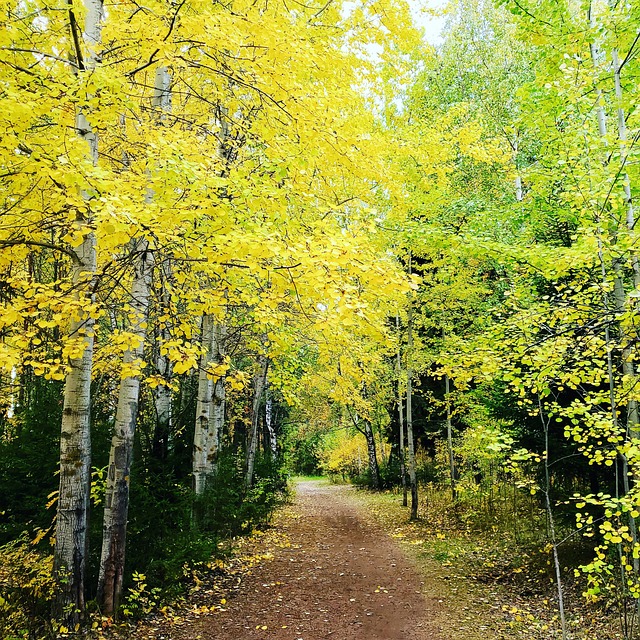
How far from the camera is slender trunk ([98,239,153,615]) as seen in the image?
521cm

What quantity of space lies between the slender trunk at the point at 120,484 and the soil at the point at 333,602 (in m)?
0.61

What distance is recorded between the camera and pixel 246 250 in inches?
140

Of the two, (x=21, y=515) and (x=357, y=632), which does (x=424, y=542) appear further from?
(x=21, y=515)

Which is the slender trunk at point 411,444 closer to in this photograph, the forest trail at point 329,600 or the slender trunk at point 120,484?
the forest trail at point 329,600

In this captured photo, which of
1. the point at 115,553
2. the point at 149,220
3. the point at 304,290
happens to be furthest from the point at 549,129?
the point at 115,553

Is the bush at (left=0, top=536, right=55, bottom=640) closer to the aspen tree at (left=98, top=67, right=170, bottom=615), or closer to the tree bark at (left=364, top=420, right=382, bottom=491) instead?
the aspen tree at (left=98, top=67, right=170, bottom=615)

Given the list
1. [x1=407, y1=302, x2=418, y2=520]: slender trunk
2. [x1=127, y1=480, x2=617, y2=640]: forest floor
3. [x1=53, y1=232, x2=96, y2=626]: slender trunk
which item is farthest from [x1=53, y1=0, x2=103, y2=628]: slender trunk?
[x1=407, y1=302, x2=418, y2=520]: slender trunk

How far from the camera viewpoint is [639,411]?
17.0ft

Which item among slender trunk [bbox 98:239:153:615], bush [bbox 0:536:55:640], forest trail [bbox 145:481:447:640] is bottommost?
forest trail [bbox 145:481:447:640]

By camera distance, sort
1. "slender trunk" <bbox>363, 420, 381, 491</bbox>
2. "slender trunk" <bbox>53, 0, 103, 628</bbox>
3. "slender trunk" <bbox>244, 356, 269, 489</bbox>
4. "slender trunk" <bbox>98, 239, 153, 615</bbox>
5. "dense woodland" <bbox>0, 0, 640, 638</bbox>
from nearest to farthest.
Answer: "dense woodland" <bbox>0, 0, 640, 638</bbox> → "slender trunk" <bbox>53, 0, 103, 628</bbox> → "slender trunk" <bbox>98, 239, 153, 615</bbox> → "slender trunk" <bbox>244, 356, 269, 489</bbox> → "slender trunk" <bbox>363, 420, 381, 491</bbox>

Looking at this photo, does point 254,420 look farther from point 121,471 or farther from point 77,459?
point 77,459

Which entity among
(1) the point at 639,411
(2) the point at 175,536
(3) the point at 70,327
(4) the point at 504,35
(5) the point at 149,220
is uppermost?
(4) the point at 504,35

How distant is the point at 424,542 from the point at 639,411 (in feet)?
19.6

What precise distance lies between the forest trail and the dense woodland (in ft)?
3.03
